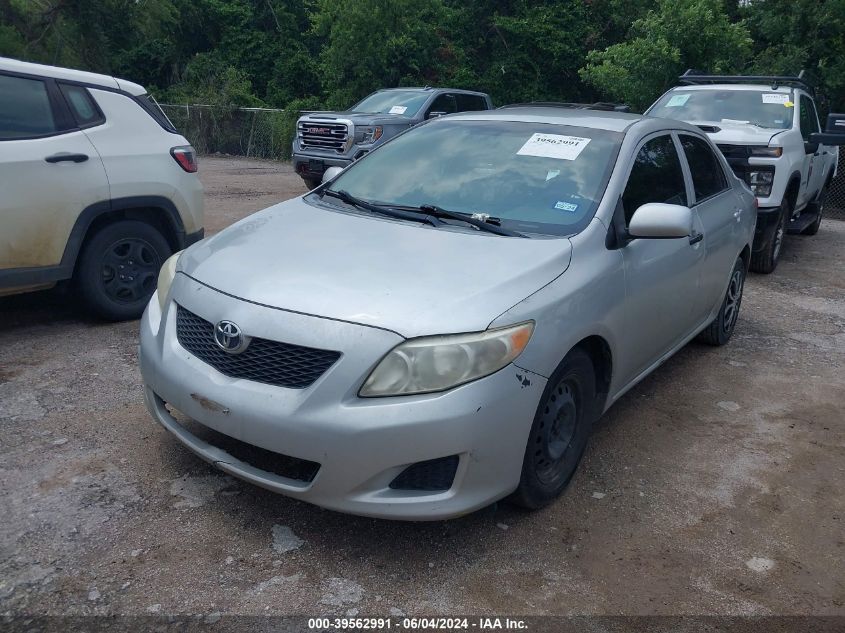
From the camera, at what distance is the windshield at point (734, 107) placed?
8961mm

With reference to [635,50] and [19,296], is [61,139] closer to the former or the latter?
[19,296]

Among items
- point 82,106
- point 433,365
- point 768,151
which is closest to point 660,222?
point 433,365

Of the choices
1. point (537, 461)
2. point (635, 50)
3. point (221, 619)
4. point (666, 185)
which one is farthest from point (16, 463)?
point (635, 50)

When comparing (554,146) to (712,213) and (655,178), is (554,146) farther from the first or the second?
(712,213)

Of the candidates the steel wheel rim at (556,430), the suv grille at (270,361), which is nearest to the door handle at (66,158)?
the suv grille at (270,361)

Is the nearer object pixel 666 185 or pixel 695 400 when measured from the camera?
pixel 666 185

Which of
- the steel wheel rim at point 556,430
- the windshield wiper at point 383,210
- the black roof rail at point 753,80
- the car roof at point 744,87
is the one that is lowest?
the steel wheel rim at point 556,430

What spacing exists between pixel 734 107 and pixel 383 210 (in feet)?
21.9

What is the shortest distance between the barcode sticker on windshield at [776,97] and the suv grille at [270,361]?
8.10 meters

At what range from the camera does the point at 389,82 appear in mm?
22297

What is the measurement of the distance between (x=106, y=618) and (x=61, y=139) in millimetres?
3575

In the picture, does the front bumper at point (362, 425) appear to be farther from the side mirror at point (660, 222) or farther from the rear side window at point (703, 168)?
the rear side window at point (703, 168)

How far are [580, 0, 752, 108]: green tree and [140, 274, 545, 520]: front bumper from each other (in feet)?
41.9

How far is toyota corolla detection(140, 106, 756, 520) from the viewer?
2.83 m
